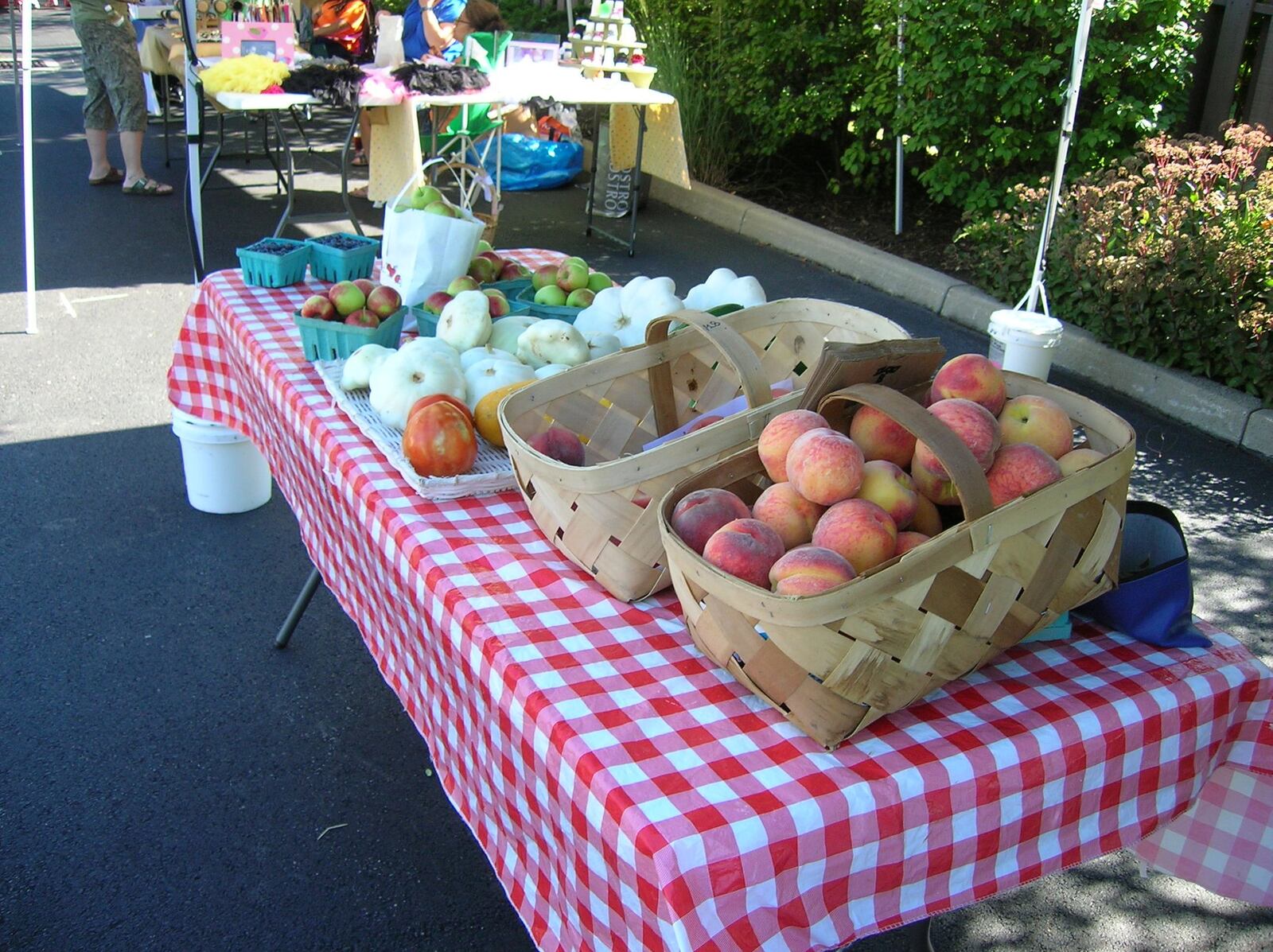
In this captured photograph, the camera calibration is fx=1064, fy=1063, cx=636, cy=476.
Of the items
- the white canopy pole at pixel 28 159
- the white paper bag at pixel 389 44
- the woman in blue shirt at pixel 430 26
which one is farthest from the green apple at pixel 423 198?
the woman in blue shirt at pixel 430 26

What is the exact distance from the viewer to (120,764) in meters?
2.40

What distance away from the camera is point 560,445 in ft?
5.12

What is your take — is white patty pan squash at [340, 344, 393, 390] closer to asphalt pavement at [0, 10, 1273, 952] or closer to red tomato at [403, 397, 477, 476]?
red tomato at [403, 397, 477, 476]

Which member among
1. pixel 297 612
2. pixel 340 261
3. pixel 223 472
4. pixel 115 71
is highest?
pixel 115 71

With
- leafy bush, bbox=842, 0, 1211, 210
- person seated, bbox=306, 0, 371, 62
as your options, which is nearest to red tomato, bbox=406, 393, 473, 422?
leafy bush, bbox=842, 0, 1211, 210

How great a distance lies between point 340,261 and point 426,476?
116 centimetres

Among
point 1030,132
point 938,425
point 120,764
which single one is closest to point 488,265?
point 120,764

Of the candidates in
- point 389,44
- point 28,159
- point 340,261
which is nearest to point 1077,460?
point 340,261

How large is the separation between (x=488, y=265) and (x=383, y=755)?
1185mm

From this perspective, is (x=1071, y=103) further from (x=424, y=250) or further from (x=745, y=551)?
(x=745, y=551)

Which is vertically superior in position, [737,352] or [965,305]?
[737,352]

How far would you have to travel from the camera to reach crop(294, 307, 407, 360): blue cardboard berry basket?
2109 mm

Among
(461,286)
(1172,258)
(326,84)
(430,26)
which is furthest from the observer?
(430,26)

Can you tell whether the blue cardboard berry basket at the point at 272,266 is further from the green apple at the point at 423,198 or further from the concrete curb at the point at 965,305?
the concrete curb at the point at 965,305
